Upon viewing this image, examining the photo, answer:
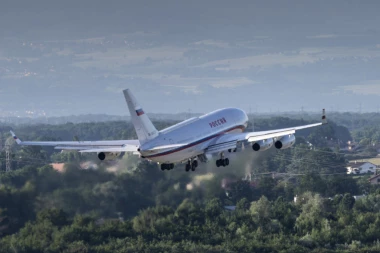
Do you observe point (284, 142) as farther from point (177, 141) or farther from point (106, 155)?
point (106, 155)

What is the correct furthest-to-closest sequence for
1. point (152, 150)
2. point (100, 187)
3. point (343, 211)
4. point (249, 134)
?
point (343, 211)
point (100, 187)
point (249, 134)
point (152, 150)

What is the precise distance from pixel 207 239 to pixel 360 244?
85.3 feet

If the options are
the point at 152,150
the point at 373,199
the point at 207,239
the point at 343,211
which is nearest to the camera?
the point at 152,150

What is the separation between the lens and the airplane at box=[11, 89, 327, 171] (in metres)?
87.8

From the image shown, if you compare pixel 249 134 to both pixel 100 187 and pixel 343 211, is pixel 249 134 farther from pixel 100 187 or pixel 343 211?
pixel 343 211

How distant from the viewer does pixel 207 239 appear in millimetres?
145500

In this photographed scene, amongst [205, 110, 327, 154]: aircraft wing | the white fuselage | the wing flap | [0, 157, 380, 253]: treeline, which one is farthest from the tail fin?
[0, 157, 380, 253]: treeline

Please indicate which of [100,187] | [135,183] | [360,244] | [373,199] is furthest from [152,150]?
[373,199]


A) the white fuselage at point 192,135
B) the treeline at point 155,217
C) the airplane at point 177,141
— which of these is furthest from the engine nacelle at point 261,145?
the treeline at point 155,217

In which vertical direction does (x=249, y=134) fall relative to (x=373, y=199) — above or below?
above

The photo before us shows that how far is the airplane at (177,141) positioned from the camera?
8781 centimetres

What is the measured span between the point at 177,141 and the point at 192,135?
359 cm

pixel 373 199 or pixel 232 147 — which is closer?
pixel 232 147

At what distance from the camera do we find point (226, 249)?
5487 inches
